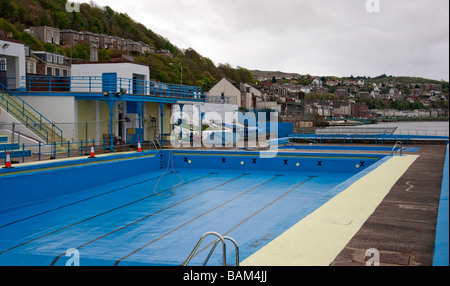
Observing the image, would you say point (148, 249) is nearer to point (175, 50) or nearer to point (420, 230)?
point (420, 230)

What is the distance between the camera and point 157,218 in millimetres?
12906

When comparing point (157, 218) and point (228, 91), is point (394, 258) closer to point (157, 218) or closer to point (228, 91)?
point (157, 218)

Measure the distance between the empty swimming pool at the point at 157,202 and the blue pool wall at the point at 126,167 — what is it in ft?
0.14

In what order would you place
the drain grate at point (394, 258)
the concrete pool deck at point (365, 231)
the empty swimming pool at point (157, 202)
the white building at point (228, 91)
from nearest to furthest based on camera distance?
the drain grate at point (394, 258) → the concrete pool deck at point (365, 231) → the empty swimming pool at point (157, 202) → the white building at point (228, 91)

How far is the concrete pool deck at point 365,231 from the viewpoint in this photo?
5715 mm

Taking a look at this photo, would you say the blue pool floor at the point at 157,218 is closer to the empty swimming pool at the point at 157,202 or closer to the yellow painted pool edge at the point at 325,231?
the empty swimming pool at the point at 157,202

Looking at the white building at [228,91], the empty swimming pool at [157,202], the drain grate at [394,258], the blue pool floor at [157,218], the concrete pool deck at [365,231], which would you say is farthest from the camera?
the white building at [228,91]

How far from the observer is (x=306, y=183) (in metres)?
19.0

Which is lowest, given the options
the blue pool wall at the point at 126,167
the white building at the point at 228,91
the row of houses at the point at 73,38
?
the blue pool wall at the point at 126,167

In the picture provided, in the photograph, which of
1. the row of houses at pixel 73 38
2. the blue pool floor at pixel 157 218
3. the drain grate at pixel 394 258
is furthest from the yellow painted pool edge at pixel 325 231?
the row of houses at pixel 73 38

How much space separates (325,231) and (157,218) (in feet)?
22.8

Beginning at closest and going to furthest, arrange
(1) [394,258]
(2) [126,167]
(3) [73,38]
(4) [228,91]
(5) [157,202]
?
(1) [394,258], (5) [157,202], (2) [126,167], (4) [228,91], (3) [73,38]

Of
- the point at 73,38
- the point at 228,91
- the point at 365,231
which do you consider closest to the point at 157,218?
the point at 365,231
